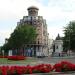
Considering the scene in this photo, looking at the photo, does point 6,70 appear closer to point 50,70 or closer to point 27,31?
point 50,70

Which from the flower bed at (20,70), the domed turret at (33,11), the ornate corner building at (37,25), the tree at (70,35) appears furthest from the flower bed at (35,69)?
the domed turret at (33,11)

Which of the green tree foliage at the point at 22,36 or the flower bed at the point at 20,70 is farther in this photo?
the green tree foliage at the point at 22,36

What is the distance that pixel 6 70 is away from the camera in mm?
19766

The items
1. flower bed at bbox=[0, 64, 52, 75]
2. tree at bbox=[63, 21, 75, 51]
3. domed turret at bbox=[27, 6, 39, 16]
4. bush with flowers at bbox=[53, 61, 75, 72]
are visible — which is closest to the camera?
flower bed at bbox=[0, 64, 52, 75]

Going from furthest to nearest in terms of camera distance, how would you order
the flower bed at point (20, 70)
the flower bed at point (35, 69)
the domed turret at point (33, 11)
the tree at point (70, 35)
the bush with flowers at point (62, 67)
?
the domed turret at point (33, 11)
the tree at point (70, 35)
the bush with flowers at point (62, 67)
the flower bed at point (35, 69)
the flower bed at point (20, 70)

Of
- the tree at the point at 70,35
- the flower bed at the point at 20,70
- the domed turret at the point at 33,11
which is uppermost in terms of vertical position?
the domed turret at the point at 33,11

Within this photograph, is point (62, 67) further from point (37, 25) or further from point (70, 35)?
point (37, 25)

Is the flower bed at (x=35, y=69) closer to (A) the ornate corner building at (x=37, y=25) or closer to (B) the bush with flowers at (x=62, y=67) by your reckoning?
(B) the bush with flowers at (x=62, y=67)

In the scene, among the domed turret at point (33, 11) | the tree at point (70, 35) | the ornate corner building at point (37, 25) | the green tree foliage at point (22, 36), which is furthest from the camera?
the domed turret at point (33, 11)

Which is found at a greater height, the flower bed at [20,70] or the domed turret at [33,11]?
the domed turret at [33,11]

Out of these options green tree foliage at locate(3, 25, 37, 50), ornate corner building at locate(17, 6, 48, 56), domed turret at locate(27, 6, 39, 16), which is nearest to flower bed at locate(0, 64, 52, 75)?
green tree foliage at locate(3, 25, 37, 50)

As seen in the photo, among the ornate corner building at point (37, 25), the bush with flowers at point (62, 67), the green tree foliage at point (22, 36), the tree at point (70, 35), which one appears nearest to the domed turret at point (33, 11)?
the ornate corner building at point (37, 25)

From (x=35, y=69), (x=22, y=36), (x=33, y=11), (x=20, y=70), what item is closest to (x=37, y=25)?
(x=33, y=11)

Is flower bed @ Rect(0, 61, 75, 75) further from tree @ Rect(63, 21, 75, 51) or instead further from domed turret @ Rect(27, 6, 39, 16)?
domed turret @ Rect(27, 6, 39, 16)
